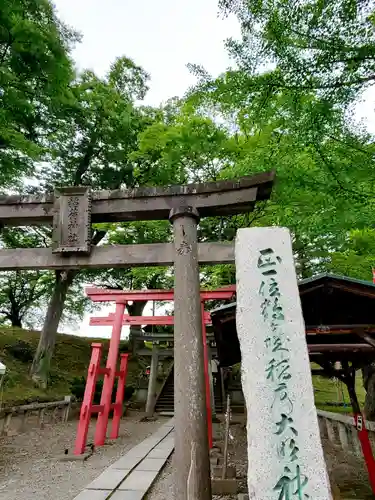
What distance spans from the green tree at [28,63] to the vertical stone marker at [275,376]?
8.79 metres

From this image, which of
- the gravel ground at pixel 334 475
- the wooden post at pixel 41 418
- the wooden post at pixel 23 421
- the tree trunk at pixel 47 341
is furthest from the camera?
the tree trunk at pixel 47 341

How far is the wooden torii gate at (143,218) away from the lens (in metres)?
4.68

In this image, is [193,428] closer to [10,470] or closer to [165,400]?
[10,470]

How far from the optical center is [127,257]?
512 cm

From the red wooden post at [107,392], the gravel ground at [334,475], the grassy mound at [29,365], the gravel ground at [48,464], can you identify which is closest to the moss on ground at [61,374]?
the grassy mound at [29,365]

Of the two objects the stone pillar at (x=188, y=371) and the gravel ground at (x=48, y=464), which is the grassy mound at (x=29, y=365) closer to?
the gravel ground at (x=48, y=464)

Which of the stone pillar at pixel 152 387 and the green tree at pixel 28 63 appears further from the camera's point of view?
the stone pillar at pixel 152 387

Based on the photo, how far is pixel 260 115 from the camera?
7.99 m

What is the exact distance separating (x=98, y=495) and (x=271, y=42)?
27.6ft

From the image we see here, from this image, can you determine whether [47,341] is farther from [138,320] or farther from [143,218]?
[143,218]

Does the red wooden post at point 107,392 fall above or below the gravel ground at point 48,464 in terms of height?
above

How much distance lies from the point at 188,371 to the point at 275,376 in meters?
1.42

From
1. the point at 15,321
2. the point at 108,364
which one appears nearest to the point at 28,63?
the point at 108,364

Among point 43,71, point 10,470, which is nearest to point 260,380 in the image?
point 10,470
